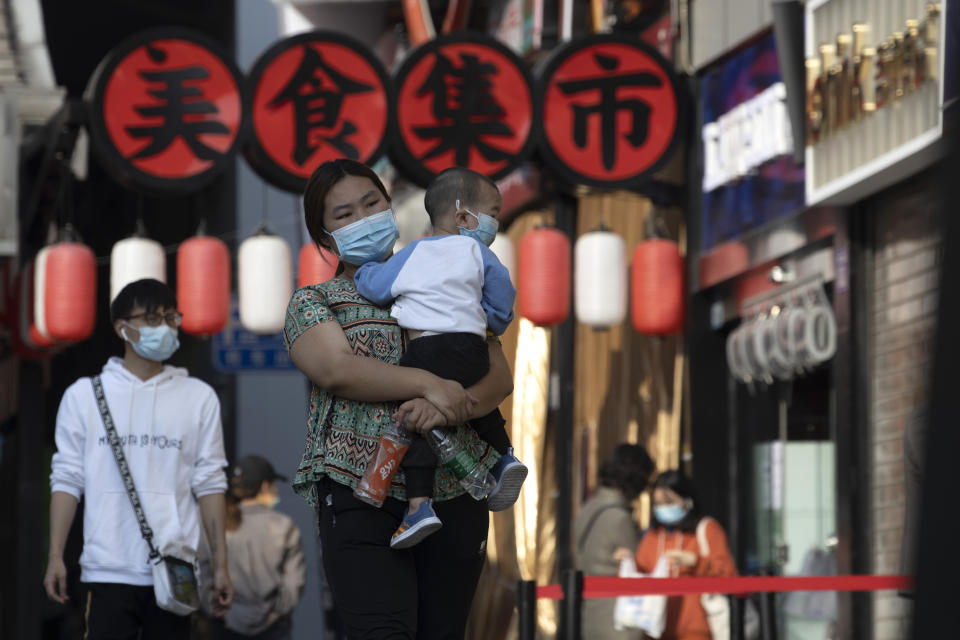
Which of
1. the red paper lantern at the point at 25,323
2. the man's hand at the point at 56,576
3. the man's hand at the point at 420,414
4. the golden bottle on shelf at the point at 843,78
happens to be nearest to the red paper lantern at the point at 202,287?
the red paper lantern at the point at 25,323

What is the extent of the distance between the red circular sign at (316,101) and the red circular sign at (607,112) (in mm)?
1267

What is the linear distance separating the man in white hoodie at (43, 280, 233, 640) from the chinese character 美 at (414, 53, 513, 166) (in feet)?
19.9

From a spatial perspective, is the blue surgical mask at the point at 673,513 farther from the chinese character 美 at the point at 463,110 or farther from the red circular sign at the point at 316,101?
the red circular sign at the point at 316,101

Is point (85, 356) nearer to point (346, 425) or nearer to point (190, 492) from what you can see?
point (190, 492)

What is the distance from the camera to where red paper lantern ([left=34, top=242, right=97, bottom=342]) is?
1239cm

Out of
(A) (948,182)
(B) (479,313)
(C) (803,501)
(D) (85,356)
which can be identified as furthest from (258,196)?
(A) (948,182)

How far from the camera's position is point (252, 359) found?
18.3m

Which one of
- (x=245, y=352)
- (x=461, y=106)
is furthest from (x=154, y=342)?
(x=245, y=352)

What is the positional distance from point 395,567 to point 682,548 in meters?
5.12

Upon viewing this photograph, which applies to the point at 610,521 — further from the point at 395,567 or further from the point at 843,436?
the point at 395,567

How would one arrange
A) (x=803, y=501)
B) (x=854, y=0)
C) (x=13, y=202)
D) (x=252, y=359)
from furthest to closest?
(x=252, y=359) → (x=13, y=202) → (x=803, y=501) → (x=854, y=0)

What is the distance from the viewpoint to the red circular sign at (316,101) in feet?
38.4

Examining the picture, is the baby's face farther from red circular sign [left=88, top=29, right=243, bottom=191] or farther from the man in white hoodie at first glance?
red circular sign [left=88, top=29, right=243, bottom=191]

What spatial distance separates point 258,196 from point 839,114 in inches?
516
